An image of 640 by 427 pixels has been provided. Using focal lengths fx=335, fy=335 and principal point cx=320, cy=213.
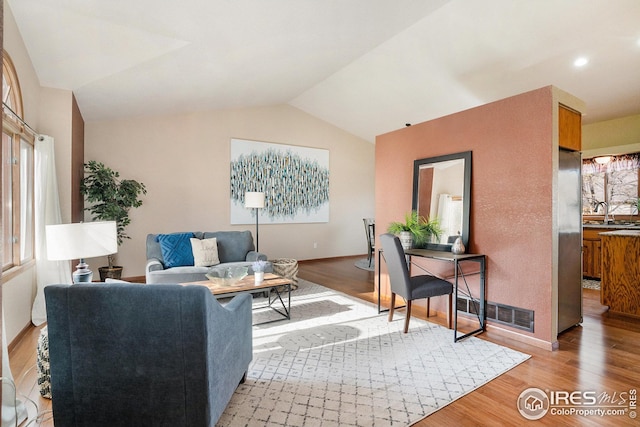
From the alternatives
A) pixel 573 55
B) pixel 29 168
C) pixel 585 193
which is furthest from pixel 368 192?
pixel 29 168

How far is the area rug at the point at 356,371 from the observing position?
1971mm

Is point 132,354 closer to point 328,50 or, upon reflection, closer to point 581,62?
point 328,50

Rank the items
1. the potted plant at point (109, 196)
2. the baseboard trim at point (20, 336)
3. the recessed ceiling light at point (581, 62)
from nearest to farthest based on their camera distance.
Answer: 1. the baseboard trim at point (20, 336)
2. the recessed ceiling light at point (581, 62)
3. the potted plant at point (109, 196)

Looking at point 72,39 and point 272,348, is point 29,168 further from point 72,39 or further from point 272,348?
point 272,348

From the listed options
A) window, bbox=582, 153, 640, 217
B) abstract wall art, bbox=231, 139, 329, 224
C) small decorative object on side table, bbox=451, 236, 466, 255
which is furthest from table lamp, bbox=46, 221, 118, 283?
window, bbox=582, 153, 640, 217

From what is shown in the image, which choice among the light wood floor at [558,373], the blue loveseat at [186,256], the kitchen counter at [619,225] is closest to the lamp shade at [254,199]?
the blue loveseat at [186,256]

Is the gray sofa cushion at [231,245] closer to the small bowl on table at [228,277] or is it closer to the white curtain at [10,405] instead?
the small bowl on table at [228,277]

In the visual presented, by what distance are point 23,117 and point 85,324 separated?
9.07 feet

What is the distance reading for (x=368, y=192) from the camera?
27.3 feet

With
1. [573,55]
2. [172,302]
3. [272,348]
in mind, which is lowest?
[272,348]

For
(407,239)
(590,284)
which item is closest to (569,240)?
(407,239)

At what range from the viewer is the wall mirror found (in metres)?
3.51

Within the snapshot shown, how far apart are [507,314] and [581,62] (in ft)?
10.9

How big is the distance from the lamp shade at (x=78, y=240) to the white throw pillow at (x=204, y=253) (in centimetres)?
227
